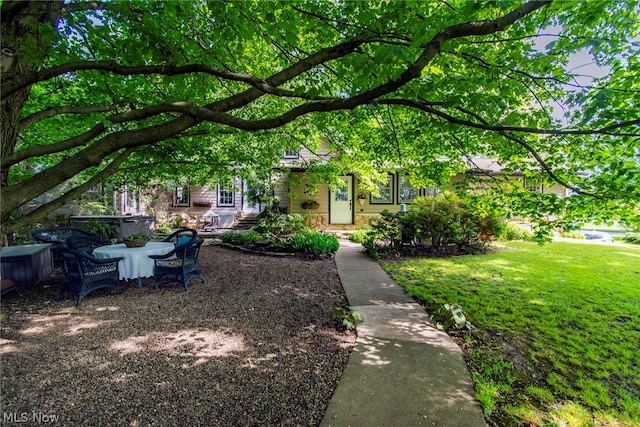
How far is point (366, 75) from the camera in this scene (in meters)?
2.61

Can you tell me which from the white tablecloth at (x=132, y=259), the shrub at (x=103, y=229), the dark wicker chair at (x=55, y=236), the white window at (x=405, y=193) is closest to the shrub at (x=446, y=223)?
the white window at (x=405, y=193)

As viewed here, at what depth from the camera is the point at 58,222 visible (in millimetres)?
10703

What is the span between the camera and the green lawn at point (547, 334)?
2600 millimetres

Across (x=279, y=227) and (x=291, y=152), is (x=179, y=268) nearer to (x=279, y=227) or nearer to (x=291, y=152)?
(x=279, y=227)

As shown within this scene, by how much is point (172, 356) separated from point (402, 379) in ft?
8.23

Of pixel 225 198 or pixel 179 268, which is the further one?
pixel 225 198

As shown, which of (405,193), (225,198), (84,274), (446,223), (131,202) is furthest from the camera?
(225,198)

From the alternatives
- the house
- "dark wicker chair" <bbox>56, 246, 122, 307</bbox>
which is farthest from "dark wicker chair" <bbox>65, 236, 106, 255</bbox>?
the house

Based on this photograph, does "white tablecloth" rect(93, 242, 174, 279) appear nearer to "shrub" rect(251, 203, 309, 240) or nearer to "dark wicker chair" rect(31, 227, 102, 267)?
"dark wicker chair" rect(31, 227, 102, 267)

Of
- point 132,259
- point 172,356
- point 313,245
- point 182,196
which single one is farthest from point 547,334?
point 182,196

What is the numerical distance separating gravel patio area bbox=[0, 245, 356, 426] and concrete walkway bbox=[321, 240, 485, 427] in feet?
0.66

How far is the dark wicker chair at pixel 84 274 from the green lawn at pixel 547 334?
18.6ft

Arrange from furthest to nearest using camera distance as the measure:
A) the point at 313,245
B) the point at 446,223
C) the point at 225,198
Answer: the point at 225,198 → the point at 446,223 → the point at 313,245

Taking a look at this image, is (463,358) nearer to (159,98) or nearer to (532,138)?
(532,138)
